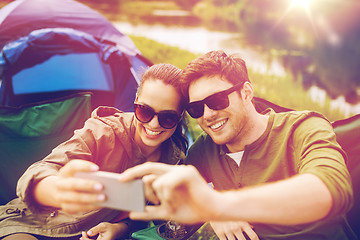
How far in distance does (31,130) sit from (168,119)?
1.29m

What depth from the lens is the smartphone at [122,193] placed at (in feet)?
2.99

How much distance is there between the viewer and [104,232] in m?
1.75

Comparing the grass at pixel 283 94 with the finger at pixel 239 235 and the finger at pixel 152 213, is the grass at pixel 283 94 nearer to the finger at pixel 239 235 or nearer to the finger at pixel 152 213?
the finger at pixel 239 235

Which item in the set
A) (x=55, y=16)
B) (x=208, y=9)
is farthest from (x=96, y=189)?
(x=208, y=9)

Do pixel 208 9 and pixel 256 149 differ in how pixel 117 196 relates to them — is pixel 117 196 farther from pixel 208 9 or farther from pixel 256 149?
pixel 208 9

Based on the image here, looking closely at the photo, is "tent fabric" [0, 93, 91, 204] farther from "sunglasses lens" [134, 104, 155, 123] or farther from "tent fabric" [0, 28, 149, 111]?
"sunglasses lens" [134, 104, 155, 123]

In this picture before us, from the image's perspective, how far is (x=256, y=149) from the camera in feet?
5.32

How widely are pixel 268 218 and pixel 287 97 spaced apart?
3.37 metres

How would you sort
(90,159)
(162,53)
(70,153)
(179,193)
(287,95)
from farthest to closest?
(162,53), (287,95), (90,159), (70,153), (179,193)

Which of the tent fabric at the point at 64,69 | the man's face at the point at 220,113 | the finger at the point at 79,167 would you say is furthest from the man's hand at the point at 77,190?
the tent fabric at the point at 64,69

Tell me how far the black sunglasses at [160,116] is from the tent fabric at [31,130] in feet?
3.37

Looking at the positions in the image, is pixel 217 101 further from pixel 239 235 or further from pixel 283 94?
pixel 283 94

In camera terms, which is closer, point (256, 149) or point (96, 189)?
point (96, 189)

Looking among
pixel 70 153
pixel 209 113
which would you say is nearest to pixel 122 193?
pixel 70 153
